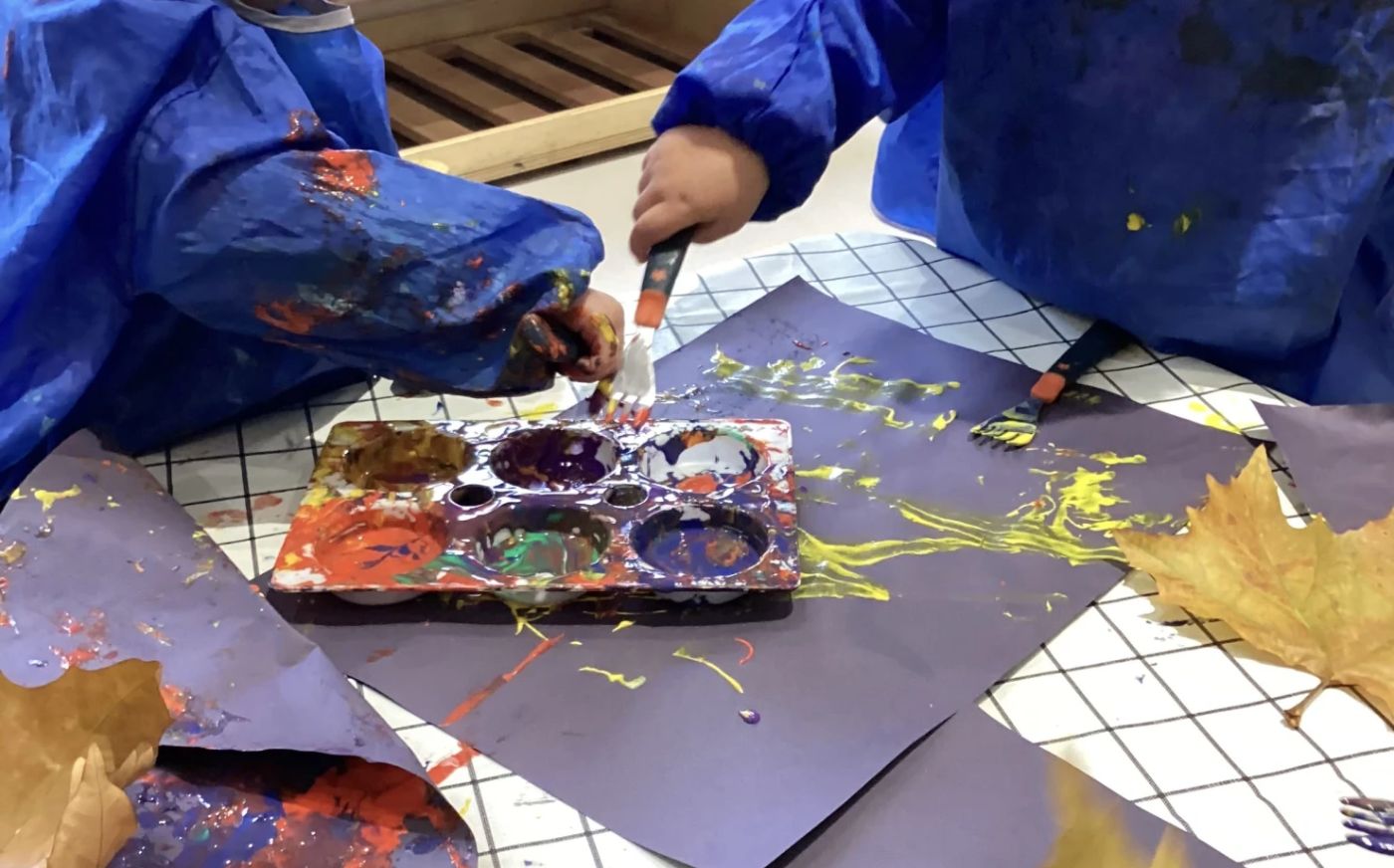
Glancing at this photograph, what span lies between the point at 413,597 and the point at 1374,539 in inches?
15.9

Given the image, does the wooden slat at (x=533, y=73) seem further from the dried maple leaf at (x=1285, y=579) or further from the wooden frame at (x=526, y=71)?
the dried maple leaf at (x=1285, y=579)

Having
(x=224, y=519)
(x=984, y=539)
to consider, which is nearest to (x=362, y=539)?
(x=224, y=519)

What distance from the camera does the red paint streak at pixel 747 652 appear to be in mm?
476

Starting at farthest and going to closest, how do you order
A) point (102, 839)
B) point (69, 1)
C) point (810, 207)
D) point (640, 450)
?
point (810, 207) < point (640, 450) < point (69, 1) < point (102, 839)

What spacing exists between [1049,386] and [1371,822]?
29cm

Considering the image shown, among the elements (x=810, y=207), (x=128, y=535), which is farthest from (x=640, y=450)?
(x=810, y=207)

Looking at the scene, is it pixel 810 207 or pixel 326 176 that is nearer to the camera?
pixel 326 176

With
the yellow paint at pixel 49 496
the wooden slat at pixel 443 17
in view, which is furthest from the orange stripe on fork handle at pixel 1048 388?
the wooden slat at pixel 443 17

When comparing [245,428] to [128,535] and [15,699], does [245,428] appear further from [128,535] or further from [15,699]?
[15,699]

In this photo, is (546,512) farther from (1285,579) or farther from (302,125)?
(1285,579)

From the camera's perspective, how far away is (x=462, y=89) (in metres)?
1.32

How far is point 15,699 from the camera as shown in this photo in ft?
1.20

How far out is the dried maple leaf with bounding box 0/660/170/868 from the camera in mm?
338

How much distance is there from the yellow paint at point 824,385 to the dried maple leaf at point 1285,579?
0.53ft
